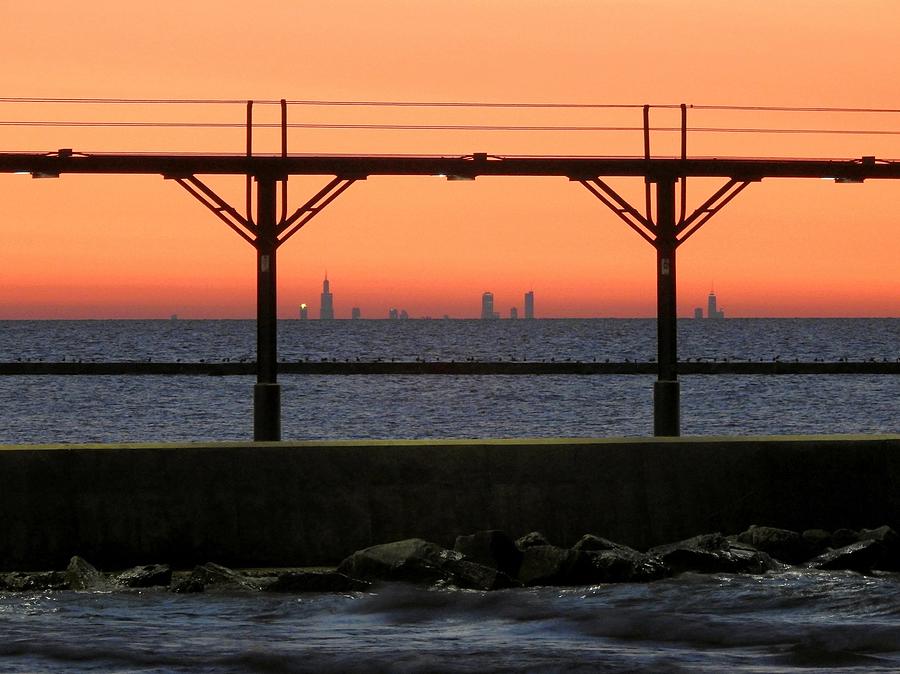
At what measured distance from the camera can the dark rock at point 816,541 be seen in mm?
13922

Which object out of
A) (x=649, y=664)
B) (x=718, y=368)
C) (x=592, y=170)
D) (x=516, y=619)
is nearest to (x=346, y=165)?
(x=592, y=170)

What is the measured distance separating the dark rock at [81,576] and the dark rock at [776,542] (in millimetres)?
6216

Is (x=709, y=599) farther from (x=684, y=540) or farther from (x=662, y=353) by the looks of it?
(x=662, y=353)

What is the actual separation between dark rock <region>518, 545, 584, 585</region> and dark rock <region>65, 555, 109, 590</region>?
393cm

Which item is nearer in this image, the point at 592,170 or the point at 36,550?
the point at 36,550

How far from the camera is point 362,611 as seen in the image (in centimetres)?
1246

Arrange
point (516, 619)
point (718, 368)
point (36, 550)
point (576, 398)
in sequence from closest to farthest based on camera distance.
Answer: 1. point (516, 619)
2. point (36, 550)
3. point (718, 368)
4. point (576, 398)

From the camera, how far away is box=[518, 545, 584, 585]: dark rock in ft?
43.0

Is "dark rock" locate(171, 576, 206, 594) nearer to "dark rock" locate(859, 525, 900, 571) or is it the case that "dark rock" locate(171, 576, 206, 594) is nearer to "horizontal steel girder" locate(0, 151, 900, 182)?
"dark rock" locate(859, 525, 900, 571)

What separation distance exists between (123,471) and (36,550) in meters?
1.10

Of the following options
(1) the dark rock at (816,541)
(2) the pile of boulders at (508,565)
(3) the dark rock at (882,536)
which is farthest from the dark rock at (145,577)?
(3) the dark rock at (882,536)

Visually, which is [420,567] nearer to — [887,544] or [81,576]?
[81,576]

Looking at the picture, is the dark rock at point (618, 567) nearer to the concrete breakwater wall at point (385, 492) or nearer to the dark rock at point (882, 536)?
the concrete breakwater wall at point (385, 492)

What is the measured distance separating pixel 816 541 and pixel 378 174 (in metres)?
9.70
